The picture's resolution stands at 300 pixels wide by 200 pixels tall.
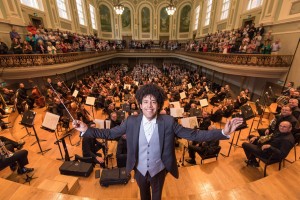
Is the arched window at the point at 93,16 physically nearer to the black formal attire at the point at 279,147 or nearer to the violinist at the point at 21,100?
the violinist at the point at 21,100

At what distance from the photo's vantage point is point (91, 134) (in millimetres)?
1943

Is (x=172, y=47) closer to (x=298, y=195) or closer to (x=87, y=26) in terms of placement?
(x=87, y=26)

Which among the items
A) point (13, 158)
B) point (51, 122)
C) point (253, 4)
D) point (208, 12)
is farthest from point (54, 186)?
point (208, 12)

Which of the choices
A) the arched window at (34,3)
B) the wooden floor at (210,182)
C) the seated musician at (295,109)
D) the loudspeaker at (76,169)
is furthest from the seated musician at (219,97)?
the arched window at (34,3)

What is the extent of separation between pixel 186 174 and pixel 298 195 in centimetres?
211

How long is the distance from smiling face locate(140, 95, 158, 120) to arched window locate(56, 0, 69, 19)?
1897 cm

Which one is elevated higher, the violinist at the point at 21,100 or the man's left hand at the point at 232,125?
the man's left hand at the point at 232,125

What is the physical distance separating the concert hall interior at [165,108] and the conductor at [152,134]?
246 mm

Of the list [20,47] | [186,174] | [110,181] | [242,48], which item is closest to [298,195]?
[186,174]

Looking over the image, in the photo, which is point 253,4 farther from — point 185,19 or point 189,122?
point 185,19

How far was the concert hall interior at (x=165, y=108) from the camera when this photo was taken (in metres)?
3.49

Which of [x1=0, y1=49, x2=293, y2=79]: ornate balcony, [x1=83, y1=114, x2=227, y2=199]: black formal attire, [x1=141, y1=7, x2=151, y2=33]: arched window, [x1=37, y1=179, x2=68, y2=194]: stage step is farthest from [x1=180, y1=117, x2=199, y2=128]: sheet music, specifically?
[x1=141, y1=7, x2=151, y2=33]: arched window

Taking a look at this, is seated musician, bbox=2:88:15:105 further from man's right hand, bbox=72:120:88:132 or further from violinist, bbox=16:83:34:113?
man's right hand, bbox=72:120:88:132

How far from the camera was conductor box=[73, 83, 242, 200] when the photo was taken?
5.79 ft
